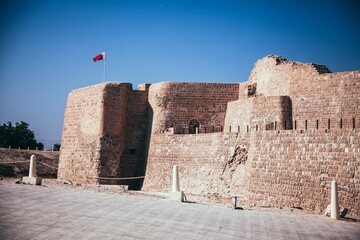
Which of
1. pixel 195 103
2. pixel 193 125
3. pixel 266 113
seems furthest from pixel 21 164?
pixel 266 113

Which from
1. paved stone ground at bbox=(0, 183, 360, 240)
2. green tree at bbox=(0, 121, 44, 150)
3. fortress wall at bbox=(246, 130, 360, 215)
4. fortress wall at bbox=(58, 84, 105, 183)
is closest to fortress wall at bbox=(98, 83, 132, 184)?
fortress wall at bbox=(58, 84, 105, 183)

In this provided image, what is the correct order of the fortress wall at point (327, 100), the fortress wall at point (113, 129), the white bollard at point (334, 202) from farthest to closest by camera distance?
1. the fortress wall at point (113, 129)
2. the fortress wall at point (327, 100)
3. the white bollard at point (334, 202)

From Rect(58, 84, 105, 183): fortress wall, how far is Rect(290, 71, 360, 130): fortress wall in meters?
11.8

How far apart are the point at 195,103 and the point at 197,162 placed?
4.94m

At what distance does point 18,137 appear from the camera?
1730 inches

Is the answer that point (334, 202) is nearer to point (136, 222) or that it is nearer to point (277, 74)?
point (136, 222)

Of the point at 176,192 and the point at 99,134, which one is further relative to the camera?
the point at 99,134

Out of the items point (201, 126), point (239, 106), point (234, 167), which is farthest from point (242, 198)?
point (201, 126)

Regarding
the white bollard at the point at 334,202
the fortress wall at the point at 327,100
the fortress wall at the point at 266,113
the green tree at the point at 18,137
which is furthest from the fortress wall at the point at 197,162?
the green tree at the point at 18,137

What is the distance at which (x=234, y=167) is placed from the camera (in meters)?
19.3

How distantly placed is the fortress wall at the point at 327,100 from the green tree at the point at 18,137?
31.9m

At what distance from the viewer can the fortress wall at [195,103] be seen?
993 inches

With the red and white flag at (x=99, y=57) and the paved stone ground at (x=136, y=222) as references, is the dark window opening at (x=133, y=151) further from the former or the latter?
the paved stone ground at (x=136, y=222)

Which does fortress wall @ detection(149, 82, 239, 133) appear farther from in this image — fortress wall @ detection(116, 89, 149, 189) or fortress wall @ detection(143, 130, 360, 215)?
fortress wall @ detection(143, 130, 360, 215)
